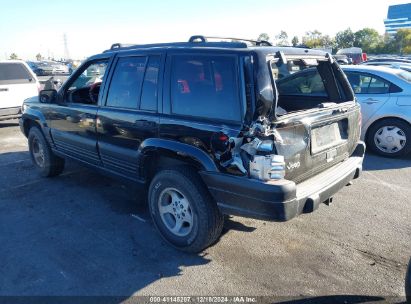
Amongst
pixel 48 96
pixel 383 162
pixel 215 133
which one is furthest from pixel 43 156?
pixel 383 162

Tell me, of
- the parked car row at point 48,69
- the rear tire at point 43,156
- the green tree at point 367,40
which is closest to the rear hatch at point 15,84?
the rear tire at point 43,156

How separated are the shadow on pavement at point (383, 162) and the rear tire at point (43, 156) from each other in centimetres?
487

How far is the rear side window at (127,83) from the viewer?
3.70m

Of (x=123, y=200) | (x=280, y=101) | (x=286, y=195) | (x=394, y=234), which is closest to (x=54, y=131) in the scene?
(x=123, y=200)

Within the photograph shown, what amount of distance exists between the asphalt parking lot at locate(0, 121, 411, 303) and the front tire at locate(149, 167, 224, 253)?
0.16 metres

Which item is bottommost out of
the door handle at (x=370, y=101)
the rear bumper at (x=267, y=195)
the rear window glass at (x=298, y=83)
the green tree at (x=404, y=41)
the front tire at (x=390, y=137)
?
the front tire at (x=390, y=137)

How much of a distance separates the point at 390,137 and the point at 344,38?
82885 millimetres

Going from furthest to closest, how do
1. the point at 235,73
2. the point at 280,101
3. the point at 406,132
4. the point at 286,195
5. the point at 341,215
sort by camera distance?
the point at 406,132, the point at 280,101, the point at 341,215, the point at 235,73, the point at 286,195

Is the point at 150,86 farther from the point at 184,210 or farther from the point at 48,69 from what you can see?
the point at 48,69

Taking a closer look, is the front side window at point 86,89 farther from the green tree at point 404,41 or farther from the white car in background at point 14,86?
the green tree at point 404,41

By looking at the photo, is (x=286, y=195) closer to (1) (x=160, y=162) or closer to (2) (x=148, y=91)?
(1) (x=160, y=162)

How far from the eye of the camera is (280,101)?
464 cm

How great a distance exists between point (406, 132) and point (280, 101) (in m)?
2.94

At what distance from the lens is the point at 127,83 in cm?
385
